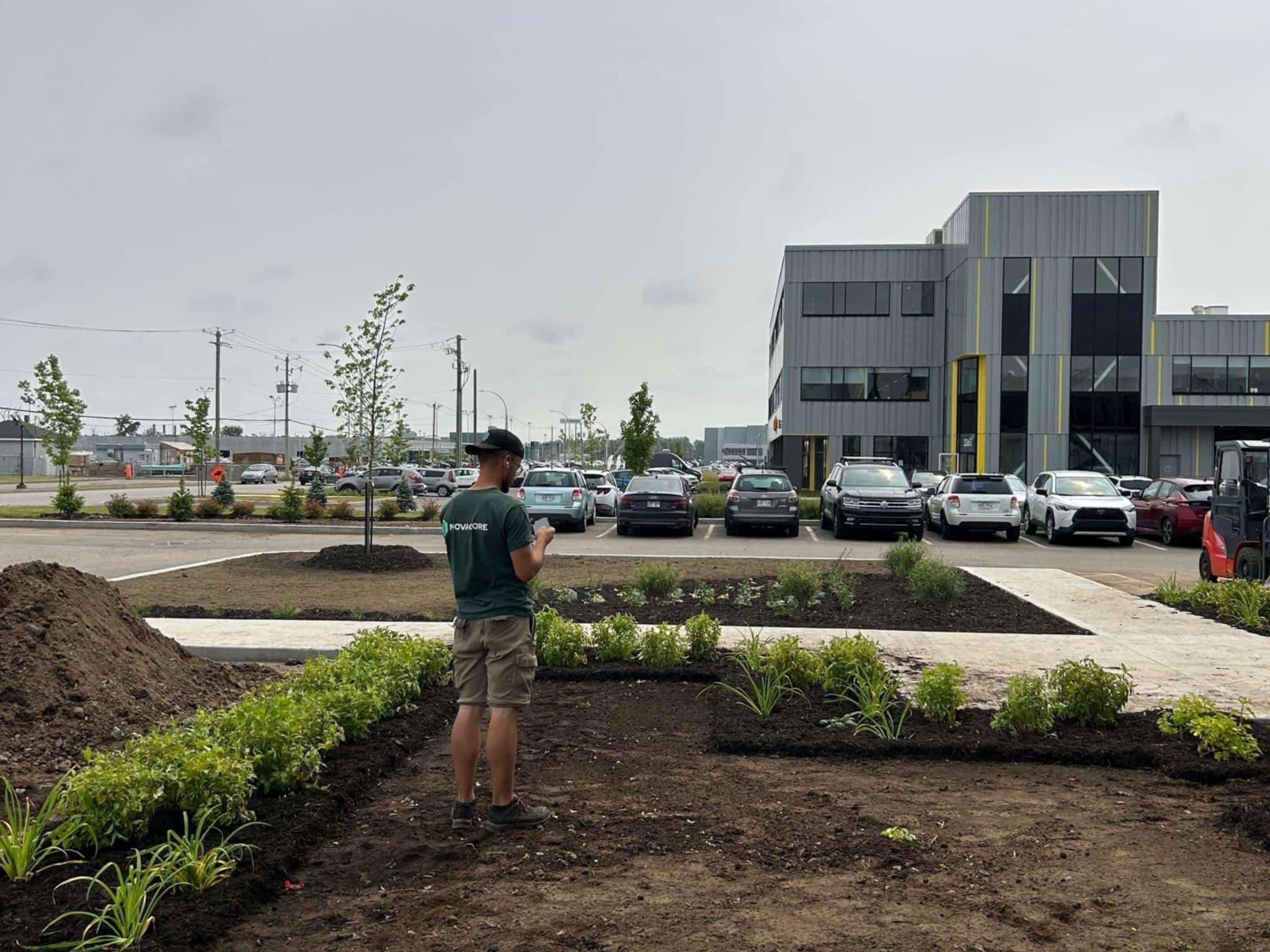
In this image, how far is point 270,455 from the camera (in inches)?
4983

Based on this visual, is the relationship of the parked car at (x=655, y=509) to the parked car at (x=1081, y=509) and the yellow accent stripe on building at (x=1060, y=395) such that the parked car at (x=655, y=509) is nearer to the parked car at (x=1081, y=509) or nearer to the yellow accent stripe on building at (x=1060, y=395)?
the parked car at (x=1081, y=509)

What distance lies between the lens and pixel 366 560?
53.0 ft

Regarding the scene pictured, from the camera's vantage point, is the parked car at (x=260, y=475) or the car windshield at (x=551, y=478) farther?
the parked car at (x=260, y=475)

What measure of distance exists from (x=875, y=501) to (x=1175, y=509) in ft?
22.2

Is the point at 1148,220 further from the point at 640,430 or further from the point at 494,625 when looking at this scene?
the point at 494,625

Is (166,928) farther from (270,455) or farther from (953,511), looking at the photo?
(270,455)

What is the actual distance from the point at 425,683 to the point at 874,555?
14.4m

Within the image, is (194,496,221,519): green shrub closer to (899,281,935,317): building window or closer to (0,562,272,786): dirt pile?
(0,562,272,786): dirt pile

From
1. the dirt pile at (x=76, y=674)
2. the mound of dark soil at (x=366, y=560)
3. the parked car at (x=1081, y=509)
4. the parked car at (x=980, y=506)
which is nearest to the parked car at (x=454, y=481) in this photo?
the parked car at (x=980, y=506)

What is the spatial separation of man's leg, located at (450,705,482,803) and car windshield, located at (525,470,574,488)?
2224cm

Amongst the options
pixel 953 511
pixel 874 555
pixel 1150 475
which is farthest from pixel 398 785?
pixel 1150 475

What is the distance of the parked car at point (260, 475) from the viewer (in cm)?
7269

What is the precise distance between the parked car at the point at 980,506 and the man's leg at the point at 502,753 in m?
21.0

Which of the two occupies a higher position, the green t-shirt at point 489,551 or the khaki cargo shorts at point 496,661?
the green t-shirt at point 489,551
